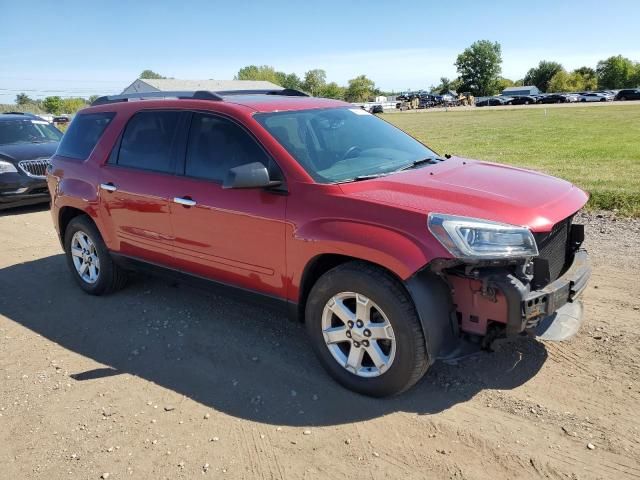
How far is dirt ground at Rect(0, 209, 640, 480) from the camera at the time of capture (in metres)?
2.95

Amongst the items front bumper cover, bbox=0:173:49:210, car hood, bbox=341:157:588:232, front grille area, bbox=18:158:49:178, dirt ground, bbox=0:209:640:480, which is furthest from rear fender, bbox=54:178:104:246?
front grille area, bbox=18:158:49:178

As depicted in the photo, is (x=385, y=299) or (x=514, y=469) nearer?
(x=514, y=469)

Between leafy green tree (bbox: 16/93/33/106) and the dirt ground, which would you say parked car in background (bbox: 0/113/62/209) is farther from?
leafy green tree (bbox: 16/93/33/106)

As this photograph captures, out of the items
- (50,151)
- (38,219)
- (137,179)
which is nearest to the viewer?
(137,179)

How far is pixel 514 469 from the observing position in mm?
2803

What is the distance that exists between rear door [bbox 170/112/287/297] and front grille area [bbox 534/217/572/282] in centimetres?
166

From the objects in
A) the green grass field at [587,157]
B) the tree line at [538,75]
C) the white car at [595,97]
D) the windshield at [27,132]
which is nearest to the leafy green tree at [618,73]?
the tree line at [538,75]

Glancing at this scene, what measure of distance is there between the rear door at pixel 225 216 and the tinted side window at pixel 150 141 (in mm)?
238

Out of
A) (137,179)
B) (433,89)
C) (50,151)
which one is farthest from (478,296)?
(433,89)

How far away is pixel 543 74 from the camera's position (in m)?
115

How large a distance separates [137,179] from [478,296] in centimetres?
309

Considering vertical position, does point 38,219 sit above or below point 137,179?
below

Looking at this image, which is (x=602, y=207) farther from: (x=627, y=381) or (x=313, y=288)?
(x=313, y=288)

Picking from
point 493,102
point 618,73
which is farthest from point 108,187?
point 618,73
